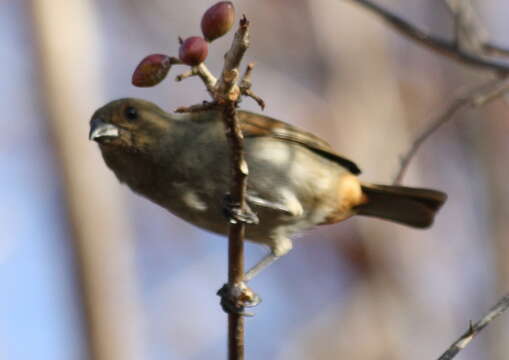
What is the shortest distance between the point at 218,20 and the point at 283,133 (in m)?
2.22

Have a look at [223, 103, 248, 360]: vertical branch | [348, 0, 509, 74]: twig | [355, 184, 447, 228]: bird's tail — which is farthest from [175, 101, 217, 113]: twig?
[355, 184, 447, 228]: bird's tail

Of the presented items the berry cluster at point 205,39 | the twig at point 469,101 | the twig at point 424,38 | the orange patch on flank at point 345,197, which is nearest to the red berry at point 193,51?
the berry cluster at point 205,39

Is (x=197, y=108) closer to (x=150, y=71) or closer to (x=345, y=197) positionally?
(x=150, y=71)

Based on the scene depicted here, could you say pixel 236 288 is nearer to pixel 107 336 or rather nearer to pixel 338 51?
pixel 107 336

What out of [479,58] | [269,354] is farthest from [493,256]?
[479,58]

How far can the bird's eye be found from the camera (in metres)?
4.20

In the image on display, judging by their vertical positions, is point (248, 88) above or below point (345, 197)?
above

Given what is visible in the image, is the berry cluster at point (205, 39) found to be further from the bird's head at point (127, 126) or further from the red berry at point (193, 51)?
the bird's head at point (127, 126)

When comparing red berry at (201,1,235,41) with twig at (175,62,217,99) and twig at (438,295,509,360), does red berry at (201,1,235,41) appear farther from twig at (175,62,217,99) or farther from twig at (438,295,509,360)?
twig at (438,295,509,360)

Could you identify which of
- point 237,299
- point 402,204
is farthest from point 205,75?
point 402,204

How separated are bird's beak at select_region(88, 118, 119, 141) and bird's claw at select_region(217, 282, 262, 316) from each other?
3.31ft

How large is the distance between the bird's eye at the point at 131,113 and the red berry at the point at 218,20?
1965 millimetres

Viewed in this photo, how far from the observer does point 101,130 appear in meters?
4.04

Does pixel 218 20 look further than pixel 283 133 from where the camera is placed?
No
